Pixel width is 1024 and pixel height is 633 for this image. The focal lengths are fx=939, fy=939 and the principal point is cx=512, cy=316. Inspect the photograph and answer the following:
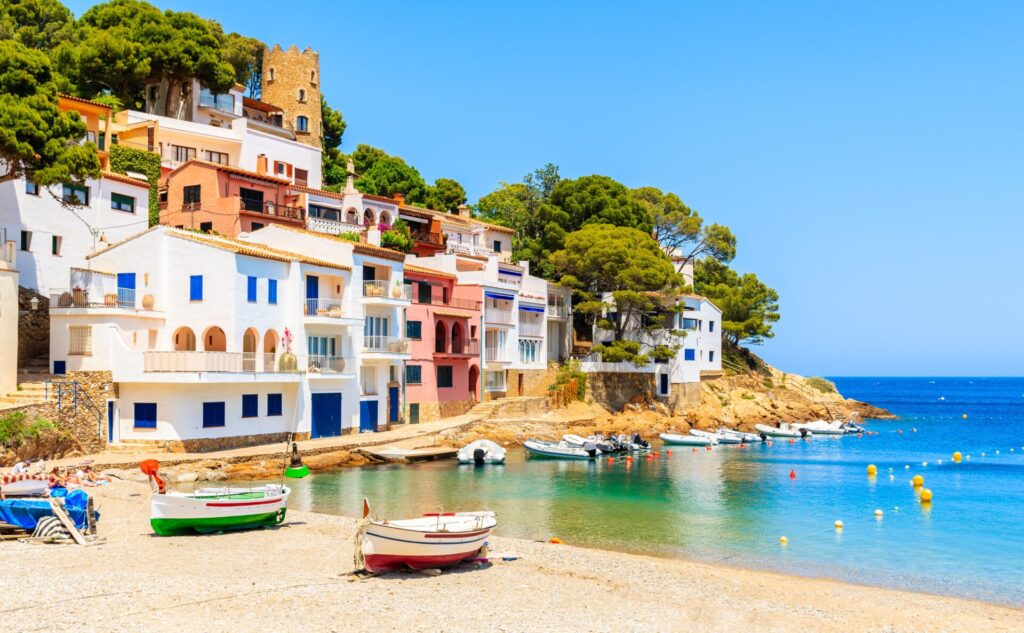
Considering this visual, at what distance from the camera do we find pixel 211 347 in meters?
43.6

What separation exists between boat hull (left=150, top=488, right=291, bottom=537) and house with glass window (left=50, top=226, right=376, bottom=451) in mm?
13884

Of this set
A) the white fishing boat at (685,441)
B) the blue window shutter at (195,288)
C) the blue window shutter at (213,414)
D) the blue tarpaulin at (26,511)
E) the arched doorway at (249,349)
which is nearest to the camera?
the blue tarpaulin at (26,511)

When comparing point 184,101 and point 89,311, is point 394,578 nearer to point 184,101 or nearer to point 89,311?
point 89,311

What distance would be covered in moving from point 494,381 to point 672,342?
1834 centimetres

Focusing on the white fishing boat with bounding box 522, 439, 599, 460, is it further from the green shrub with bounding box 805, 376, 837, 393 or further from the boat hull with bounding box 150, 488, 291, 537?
the green shrub with bounding box 805, 376, 837, 393

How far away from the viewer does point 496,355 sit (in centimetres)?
6456

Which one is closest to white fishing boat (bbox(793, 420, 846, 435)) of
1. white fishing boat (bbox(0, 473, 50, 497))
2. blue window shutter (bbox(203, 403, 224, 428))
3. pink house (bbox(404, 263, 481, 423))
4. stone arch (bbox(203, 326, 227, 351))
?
pink house (bbox(404, 263, 481, 423))

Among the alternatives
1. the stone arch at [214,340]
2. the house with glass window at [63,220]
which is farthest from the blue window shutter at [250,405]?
the house with glass window at [63,220]

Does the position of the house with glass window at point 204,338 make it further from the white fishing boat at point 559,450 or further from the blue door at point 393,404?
the white fishing boat at point 559,450

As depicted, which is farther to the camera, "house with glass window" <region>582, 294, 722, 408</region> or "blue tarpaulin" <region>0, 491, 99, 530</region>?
"house with glass window" <region>582, 294, 722, 408</region>

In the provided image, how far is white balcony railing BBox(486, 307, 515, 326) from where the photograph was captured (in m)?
64.3

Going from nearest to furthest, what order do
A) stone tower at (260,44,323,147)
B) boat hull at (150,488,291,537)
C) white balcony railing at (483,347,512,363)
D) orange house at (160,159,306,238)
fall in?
1. boat hull at (150,488,291,537)
2. orange house at (160,159,306,238)
3. white balcony railing at (483,347,512,363)
4. stone tower at (260,44,323,147)

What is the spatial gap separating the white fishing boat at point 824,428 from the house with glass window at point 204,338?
46.9 metres

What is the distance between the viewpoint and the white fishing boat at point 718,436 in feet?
221
